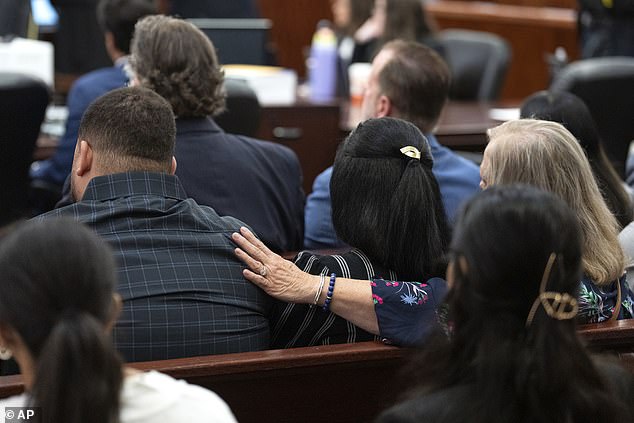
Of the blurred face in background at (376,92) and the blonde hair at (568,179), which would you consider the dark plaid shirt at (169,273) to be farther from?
the blurred face in background at (376,92)

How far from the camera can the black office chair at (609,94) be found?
395 cm

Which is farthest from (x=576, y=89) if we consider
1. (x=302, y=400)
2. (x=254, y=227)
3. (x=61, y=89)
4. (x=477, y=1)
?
(x=477, y=1)

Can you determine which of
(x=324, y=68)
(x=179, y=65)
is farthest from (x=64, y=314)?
(x=324, y=68)

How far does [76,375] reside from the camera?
3.96ft

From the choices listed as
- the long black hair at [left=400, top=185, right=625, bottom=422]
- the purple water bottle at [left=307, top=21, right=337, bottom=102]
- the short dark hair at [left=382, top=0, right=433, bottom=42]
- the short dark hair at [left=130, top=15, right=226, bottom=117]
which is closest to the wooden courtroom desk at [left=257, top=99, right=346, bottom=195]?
the purple water bottle at [left=307, top=21, right=337, bottom=102]

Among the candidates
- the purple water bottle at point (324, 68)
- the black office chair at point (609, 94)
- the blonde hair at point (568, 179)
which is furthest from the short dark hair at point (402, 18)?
the blonde hair at point (568, 179)

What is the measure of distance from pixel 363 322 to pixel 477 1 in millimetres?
6481

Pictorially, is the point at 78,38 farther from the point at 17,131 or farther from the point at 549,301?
the point at 549,301

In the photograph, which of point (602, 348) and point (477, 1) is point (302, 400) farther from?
point (477, 1)

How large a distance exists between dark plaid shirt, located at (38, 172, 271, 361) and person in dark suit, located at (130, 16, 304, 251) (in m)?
0.61

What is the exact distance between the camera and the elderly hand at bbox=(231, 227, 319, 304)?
188 cm

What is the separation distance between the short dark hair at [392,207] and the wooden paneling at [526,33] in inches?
206

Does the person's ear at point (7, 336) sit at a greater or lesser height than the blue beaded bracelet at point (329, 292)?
greater

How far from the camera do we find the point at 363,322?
6.19 ft
